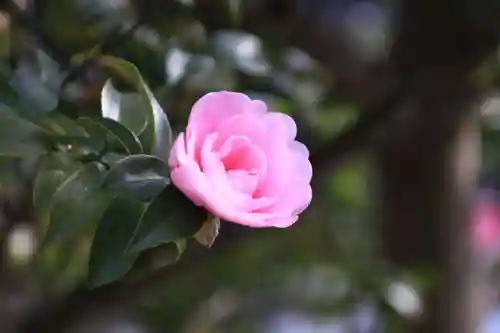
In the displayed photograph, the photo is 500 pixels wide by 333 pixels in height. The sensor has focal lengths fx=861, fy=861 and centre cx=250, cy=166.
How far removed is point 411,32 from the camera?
3.31ft

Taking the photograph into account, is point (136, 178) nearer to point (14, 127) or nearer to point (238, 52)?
point (14, 127)

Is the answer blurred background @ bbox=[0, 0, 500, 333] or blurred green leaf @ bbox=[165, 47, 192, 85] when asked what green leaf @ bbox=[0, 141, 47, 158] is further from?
blurred green leaf @ bbox=[165, 47, 192, 85]

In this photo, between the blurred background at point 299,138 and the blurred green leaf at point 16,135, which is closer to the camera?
the blurred green leaf at point 16,135

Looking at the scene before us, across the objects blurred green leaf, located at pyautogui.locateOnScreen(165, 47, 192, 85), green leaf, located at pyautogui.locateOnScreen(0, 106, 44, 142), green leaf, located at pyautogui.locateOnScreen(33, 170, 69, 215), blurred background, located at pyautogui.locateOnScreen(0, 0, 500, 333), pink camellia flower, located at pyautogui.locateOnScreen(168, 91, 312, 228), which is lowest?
blurred background, located at pyautogui.locateOnScreen(0, 0, 500, 333)

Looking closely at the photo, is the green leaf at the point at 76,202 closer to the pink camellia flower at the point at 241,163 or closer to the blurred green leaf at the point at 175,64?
the pink camellia flower at the point at 241,163

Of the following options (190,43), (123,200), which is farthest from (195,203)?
(190,43)

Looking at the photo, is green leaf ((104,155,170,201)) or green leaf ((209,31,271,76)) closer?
green leaf ((104,155,170,201))

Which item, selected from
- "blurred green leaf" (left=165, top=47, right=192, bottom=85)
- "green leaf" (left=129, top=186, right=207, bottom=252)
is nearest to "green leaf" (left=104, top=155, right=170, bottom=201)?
"green leaf" (left=129, top=186, right=207, bottom=252)

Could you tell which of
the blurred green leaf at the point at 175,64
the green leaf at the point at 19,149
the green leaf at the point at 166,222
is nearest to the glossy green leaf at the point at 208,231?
the green leaf at the point at 166,222

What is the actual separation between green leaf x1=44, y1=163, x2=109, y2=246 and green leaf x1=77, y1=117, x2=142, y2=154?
2 cm

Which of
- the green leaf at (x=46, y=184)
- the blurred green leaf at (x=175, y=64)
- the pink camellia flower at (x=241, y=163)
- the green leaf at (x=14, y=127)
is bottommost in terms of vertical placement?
the blurred green leaf at (x=175, y=64)

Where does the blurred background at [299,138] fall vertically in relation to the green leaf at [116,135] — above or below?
below

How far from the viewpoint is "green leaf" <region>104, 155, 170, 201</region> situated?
1.31 feet

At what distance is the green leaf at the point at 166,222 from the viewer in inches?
15.7
